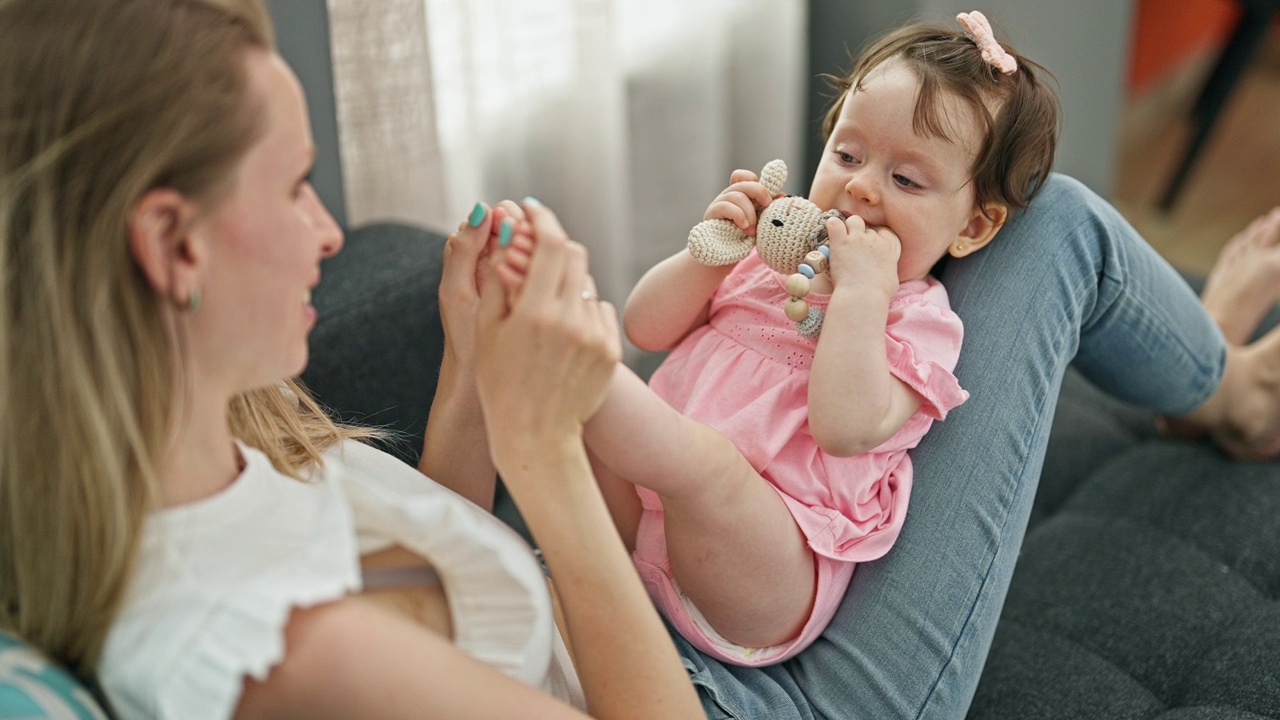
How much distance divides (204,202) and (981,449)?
73 centimetres

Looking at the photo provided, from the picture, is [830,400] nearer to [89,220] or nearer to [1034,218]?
[1034,218]

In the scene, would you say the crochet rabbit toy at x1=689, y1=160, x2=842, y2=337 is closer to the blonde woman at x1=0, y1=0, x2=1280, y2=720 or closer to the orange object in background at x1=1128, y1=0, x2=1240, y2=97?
the blonde woman at x1=0, y1=0, x2=1280, y2=720

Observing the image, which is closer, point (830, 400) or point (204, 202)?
point (204, 202)

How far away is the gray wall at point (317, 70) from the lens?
4.66 ft

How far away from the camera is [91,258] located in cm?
62

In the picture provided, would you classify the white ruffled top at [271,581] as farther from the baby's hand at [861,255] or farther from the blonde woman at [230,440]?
the baby's hand at [861,255]

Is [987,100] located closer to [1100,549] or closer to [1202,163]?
[1100,549]

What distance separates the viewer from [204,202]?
646 mm

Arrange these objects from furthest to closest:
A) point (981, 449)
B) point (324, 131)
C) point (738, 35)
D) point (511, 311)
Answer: point (738, 35), point (324, 131), point (981, 449), point (511, 311)

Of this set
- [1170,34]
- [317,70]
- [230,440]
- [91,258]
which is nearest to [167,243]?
[91,258]

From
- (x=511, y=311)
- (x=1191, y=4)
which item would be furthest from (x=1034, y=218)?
(x=1191, y=4)

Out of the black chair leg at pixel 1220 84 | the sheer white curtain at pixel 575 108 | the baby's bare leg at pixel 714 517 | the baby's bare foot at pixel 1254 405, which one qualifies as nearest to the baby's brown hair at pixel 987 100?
the baby's bare leg at pixel 714 517

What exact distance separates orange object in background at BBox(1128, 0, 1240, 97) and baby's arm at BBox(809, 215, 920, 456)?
2971mm

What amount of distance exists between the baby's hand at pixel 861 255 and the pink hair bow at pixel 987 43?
187mm
